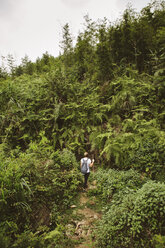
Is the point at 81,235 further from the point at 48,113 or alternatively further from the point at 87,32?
the point at 87,32

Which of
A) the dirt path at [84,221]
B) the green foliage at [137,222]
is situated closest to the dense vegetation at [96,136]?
the green foliage at [137,222]

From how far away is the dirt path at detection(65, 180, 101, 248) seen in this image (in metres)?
3.83

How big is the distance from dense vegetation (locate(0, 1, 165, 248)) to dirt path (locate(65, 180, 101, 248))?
352 mm

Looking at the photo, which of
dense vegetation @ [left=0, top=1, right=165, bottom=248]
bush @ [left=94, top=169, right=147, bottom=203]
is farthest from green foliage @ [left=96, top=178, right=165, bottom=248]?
bush @ [left=94, top=169, right=147, bottom=203]

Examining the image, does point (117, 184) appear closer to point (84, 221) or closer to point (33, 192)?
point (84, 221)

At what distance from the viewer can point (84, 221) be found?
14.6 feet

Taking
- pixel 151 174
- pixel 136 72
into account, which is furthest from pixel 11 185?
pixel 136 72

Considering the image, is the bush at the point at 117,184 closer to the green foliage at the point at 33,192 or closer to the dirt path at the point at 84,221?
the dirt path at the point at 84,221

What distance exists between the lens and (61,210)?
479 cm

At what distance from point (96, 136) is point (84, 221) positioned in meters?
3.85

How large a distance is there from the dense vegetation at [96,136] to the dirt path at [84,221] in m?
0.35

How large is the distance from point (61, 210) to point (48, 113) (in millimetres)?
5509

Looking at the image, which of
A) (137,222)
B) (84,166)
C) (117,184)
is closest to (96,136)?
(84,166)

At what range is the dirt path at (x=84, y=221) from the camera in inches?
151
